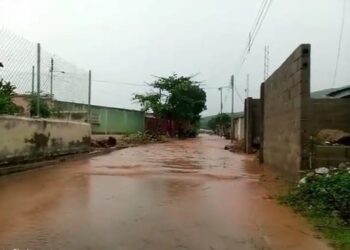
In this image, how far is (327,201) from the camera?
7473mm

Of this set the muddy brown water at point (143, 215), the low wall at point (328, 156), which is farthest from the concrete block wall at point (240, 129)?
the muddy brown water at point (143, 215)

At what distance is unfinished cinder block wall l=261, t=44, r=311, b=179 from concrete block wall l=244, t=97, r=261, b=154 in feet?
21.4

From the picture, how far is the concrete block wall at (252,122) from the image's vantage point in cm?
2339

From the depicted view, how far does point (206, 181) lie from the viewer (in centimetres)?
1146

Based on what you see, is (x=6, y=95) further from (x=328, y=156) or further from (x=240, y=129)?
(x=240, y=129)

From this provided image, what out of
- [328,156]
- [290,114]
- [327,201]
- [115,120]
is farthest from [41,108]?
[115,120]

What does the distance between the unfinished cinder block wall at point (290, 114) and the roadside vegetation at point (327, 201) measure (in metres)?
1.38

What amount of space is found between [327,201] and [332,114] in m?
8.27

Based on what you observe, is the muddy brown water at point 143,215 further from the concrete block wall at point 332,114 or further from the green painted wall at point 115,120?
the green painted wall at point 115,120

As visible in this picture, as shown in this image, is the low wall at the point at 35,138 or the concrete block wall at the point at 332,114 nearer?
the low wall at the point at 35,138

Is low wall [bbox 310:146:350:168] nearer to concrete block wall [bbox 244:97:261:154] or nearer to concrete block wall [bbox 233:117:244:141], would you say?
concrete block wall [bbox 244:97:261:154]

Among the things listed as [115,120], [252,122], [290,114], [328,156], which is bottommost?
[328,156]

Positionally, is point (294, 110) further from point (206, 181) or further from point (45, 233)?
point (45, 233)

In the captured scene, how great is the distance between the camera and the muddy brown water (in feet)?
18.1
